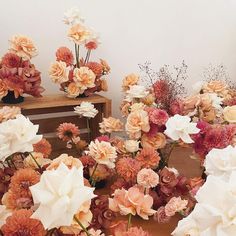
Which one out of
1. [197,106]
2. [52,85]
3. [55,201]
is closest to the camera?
[55,201]

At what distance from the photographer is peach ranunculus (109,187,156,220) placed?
27.0 inches

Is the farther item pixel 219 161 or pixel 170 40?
pixel 170 40

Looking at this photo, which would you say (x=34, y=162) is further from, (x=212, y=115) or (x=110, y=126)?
(x=212, y=115)

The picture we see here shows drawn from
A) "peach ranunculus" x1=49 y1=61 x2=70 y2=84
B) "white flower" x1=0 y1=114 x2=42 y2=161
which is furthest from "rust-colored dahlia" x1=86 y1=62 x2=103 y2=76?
"white flower" x1=0 y1=114 x2=42 y2=161

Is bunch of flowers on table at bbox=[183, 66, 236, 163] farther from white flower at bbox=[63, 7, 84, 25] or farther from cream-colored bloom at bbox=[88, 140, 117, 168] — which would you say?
white flower at bbox=[63, 7, 84, 25]

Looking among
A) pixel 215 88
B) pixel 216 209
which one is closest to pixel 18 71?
pixel 215 88

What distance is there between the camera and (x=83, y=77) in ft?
3.89

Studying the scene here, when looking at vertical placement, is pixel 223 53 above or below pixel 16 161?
above

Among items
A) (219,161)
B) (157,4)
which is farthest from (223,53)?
(219,161)

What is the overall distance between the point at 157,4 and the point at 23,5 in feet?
1.80

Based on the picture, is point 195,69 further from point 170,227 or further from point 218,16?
point 170,227

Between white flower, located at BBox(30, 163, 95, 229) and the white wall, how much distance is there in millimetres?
928

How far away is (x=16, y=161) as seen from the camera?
3.11ft

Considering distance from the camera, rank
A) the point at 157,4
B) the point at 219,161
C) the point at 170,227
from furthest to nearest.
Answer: the point at 157,4 < the point at 170,227 < the point at 219,161
